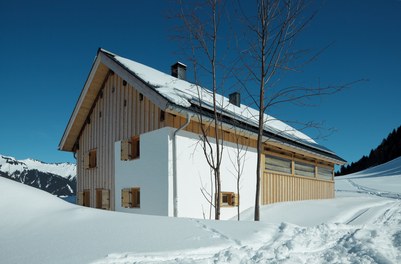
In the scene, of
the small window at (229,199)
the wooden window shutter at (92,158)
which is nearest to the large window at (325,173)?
the small window at (229,199)

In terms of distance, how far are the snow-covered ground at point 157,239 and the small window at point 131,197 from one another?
4879mm

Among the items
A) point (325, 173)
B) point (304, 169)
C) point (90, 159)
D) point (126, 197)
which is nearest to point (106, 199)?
point (126, 197)

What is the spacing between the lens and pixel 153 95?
8430 millimetres

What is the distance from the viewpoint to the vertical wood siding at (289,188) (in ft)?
37.7

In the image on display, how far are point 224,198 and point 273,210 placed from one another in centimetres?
167

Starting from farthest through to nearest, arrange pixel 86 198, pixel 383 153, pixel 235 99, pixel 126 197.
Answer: pixel 383 153 < pixel 235 99 < pixel 86 198 < pixel 126 197

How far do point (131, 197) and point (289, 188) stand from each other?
262 inches

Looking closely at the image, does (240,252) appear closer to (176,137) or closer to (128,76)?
(176,137)

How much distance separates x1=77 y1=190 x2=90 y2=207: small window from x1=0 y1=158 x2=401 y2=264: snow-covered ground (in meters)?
7.90

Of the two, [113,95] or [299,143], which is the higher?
[113,95]

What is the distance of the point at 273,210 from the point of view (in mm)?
10109

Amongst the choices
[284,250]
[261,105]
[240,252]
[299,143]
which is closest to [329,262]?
[284,250]

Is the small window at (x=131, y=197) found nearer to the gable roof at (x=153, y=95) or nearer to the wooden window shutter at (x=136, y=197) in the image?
the wooden window shutter at (x=136, y=197)

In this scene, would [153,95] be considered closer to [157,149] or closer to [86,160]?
[157,149]
